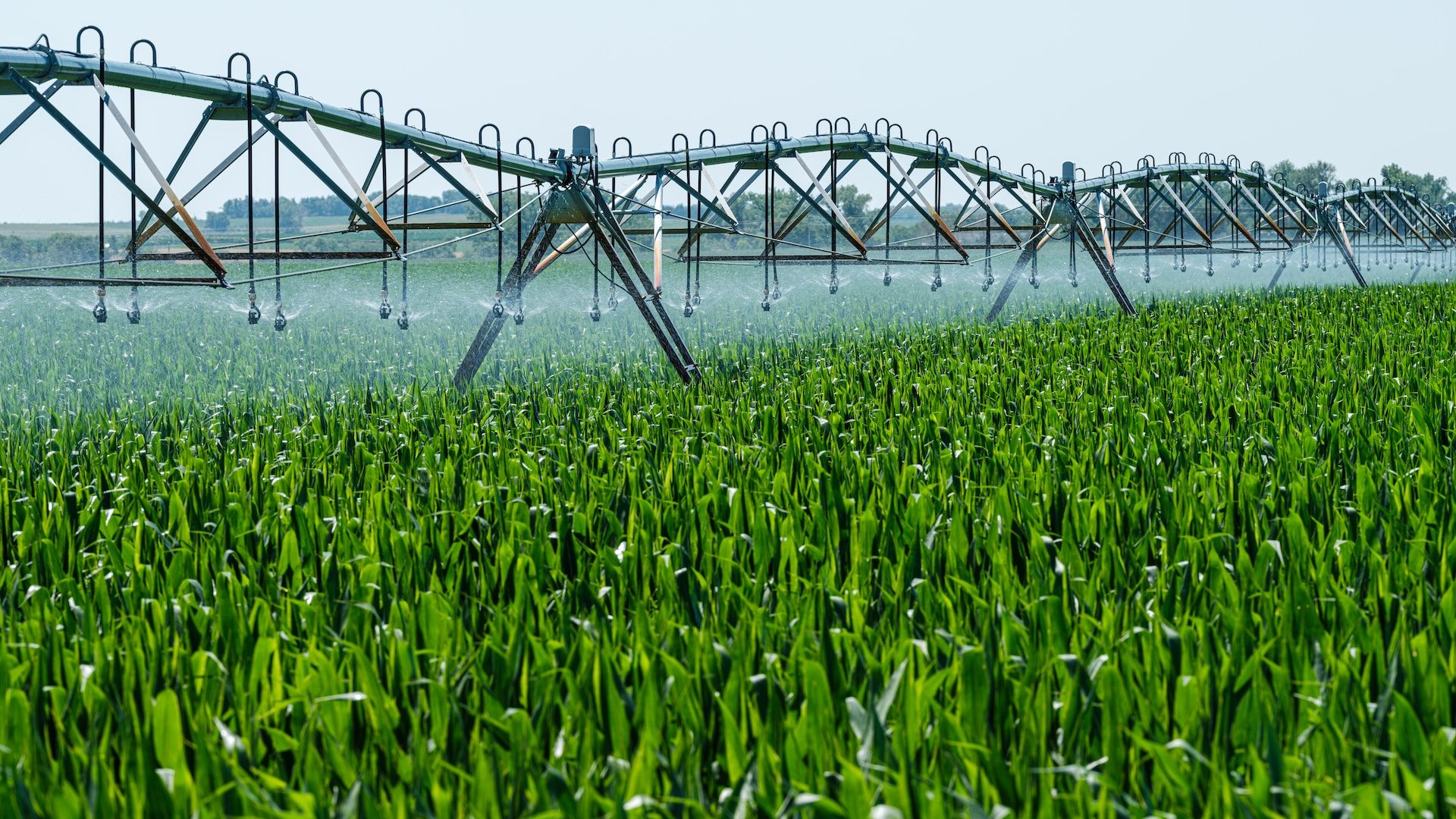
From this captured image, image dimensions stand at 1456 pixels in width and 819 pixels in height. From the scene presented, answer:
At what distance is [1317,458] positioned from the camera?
6.28 metres

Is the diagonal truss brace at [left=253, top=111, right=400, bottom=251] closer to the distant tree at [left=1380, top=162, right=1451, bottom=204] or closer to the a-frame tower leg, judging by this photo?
the a-frame tower leg

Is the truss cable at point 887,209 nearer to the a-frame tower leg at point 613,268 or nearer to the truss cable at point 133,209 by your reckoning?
the a-frame tower leg at point 613,268

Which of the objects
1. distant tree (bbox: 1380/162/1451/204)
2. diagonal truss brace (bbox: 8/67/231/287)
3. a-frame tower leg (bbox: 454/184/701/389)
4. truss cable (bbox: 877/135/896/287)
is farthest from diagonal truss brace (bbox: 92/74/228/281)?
distant tree (bbox: 1380/162/1451/204)

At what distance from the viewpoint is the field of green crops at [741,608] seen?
2.47m

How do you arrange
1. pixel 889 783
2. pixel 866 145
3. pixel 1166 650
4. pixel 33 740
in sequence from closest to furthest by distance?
pixel 889 783
pixel 33 740
pixel 1166 650
pixel 866 145

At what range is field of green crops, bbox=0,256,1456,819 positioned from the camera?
2.47 metres

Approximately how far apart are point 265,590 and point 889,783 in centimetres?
241

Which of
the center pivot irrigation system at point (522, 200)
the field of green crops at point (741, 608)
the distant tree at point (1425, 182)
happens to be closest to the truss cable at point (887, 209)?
the center pivot irrigation system at point (522, 200)

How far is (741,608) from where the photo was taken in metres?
3.72

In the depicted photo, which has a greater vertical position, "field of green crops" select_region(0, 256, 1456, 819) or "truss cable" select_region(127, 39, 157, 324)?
"truss cable" select_region(127, 39, 157, 324)

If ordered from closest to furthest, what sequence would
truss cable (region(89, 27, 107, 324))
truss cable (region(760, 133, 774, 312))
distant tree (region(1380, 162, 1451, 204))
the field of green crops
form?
the field of green crops → truss cable (region(89, 27, 107, 324)) → truss cable (region(760, 133, 774, 312)) → distant tree (region(1380, 162, 1451, 204))

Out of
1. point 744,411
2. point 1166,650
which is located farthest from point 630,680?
point 744,411

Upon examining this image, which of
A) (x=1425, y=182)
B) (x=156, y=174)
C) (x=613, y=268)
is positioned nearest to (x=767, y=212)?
(x=613, y=268)

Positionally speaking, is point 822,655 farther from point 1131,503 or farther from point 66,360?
point 66,360
